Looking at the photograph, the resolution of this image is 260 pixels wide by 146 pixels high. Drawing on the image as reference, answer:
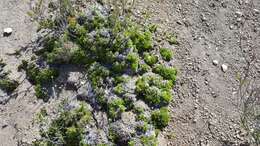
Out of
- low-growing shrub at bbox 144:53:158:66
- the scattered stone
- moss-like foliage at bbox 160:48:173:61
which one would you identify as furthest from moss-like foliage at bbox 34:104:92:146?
the scattered stone

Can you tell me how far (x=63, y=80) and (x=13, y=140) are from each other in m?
1.34

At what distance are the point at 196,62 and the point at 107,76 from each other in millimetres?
1699

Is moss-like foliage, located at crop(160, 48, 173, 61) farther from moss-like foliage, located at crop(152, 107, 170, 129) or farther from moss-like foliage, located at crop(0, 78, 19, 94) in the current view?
moss-like foliage, located at crop(0, 78, 19, 94)

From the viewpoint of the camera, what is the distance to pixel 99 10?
934 cm

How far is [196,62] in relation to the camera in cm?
916

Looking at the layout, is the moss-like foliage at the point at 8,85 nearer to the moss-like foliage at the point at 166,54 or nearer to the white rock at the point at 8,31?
the white rock at the point at 8,31

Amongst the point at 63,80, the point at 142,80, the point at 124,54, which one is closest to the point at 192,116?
the point at 142,80

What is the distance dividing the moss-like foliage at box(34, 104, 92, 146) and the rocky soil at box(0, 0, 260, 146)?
339 mm

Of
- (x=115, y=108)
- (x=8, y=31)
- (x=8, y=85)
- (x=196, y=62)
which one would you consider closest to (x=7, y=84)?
(x=8, y=85)

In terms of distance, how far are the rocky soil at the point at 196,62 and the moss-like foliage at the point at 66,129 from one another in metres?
0.34

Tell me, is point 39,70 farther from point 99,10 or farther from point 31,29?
point 99,10

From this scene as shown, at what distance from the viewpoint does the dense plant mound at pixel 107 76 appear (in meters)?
8.15

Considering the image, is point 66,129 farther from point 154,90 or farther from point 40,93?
point 154,90

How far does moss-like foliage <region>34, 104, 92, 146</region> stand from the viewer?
26.4ft
